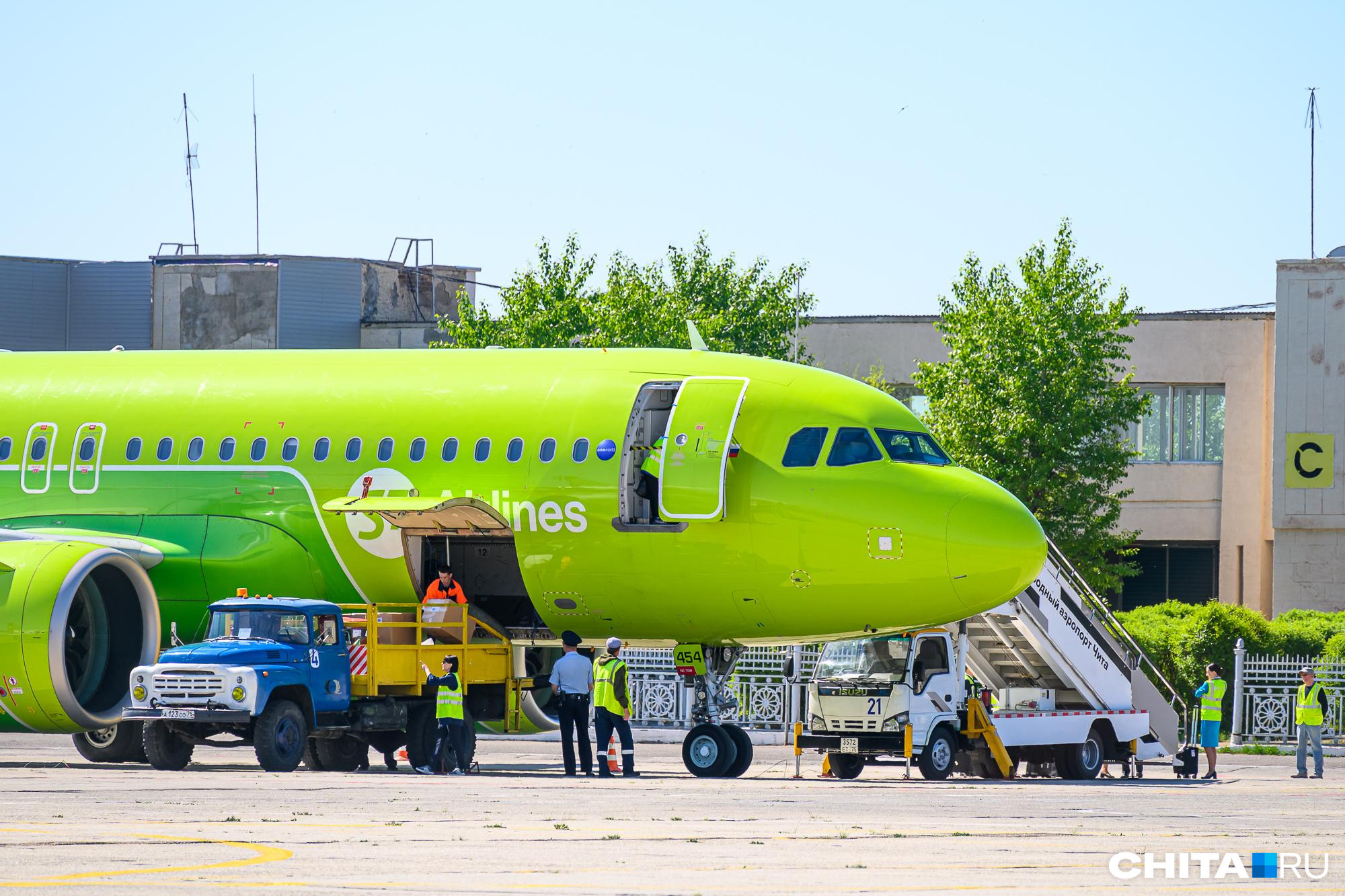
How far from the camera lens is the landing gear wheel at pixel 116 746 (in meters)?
24.6

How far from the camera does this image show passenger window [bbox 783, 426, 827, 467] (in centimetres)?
2267

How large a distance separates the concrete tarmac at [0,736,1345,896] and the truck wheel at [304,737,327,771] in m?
2.15

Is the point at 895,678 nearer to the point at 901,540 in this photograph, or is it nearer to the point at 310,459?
the point at 901,540

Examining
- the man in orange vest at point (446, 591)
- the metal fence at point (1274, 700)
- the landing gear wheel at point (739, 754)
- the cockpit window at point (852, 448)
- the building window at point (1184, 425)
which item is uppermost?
the building window at point (1184, 425)

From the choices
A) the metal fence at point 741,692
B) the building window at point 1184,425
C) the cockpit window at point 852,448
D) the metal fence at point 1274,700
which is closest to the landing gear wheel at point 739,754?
the cockpit window at point 852,448

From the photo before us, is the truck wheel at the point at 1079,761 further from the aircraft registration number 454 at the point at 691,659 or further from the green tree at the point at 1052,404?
the green tree at the point at 1052,404

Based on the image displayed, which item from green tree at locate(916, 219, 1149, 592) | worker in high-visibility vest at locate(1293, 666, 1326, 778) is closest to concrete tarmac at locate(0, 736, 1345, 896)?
worker in high-visibility vest at locate(1293, 666, 1326, 778)

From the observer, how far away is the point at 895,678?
2520 centimetres

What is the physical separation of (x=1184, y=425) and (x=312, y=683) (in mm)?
32665

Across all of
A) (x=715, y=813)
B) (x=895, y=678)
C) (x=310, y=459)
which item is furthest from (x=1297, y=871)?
(x=310, y=459)

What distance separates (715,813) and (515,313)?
109ft

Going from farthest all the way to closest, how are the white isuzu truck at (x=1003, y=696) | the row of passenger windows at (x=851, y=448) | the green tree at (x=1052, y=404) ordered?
the green tree at (x=1052, y=404) < the white isuzu truck at (x=1003, y=696) < the row of passenger windows at (x=851, y=448)

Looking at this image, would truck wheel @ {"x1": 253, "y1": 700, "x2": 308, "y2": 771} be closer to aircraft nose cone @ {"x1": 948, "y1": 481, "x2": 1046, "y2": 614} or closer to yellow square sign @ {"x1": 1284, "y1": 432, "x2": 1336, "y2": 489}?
aircraft nose cone @ {"x1": 948, "y1": 481, "x2": 1046, "y2": 614}

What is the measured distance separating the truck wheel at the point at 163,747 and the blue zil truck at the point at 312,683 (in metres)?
0.02
